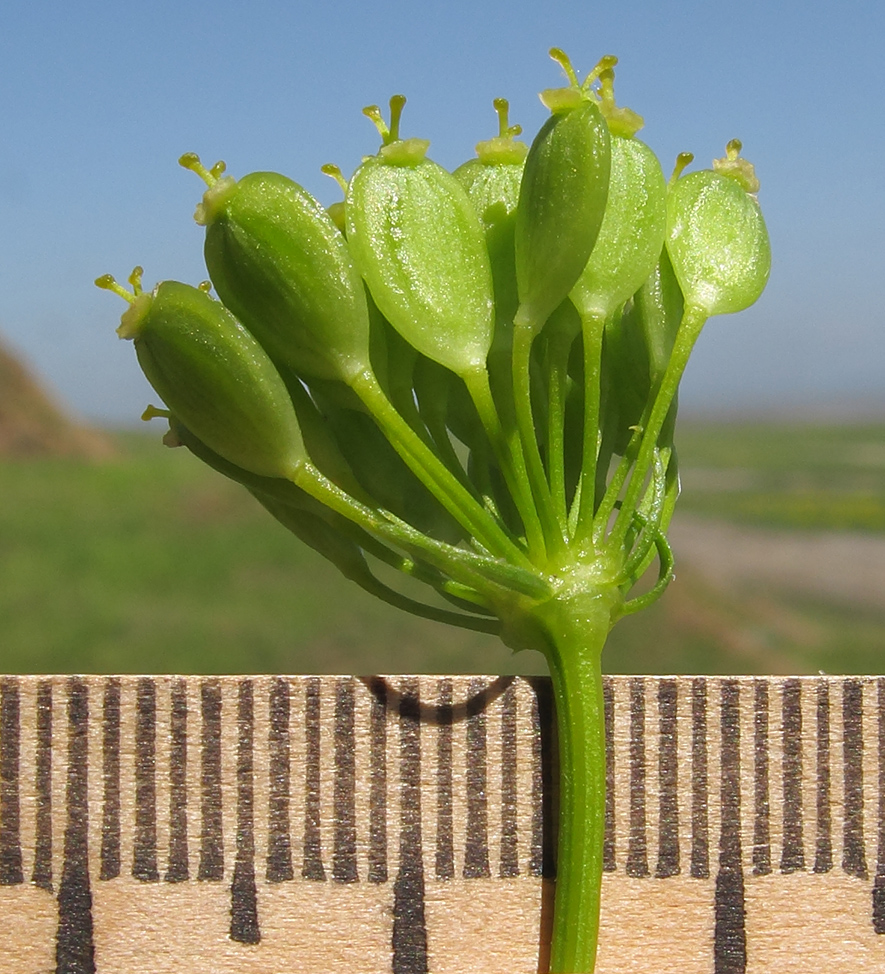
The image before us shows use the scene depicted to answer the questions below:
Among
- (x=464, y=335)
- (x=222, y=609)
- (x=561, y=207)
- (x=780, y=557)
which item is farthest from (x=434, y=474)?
(x=780, y=557)

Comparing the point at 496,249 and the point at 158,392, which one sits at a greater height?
the point at 496,249

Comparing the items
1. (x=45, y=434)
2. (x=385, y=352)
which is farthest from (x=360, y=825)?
(x=45, y=434)

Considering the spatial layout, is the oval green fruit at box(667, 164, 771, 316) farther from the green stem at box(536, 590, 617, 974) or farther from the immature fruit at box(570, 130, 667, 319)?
the green stem at box(536, 590, 617, 974)

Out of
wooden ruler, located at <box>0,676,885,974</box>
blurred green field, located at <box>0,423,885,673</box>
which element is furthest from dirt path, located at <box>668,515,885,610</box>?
wooden ruler, located at <box>0,676,885,974</box>

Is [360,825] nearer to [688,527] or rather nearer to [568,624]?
[568,624]

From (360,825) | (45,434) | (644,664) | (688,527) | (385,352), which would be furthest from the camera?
(688,527)

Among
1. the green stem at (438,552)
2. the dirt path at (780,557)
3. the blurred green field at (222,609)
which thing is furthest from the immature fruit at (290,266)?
the dirt path at (780,557)
